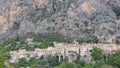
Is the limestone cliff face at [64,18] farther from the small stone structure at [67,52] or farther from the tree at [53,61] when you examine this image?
the tree at [53,61]

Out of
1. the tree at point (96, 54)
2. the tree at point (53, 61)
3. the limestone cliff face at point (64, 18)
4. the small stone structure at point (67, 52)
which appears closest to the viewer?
the tree at point (96, 54)

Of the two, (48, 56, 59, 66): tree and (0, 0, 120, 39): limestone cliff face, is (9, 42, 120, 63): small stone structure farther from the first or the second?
(0, 0, 120, 39): limestone cliff face

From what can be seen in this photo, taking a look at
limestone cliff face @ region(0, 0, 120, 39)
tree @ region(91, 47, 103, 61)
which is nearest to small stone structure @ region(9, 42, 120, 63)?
tree @ region(91, 47, 103, 61)

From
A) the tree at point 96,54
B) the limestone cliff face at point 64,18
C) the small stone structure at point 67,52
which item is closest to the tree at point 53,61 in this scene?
the small stone structure at point 67,52

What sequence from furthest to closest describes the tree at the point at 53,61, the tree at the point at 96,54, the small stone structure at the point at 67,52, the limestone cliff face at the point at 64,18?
the limestone cliff face at the point at 64,18
the small stone structure at the point at 67,52
the tree at the point at 53,61
the tree at the point at 96,54

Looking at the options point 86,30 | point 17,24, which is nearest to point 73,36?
point 86,30
